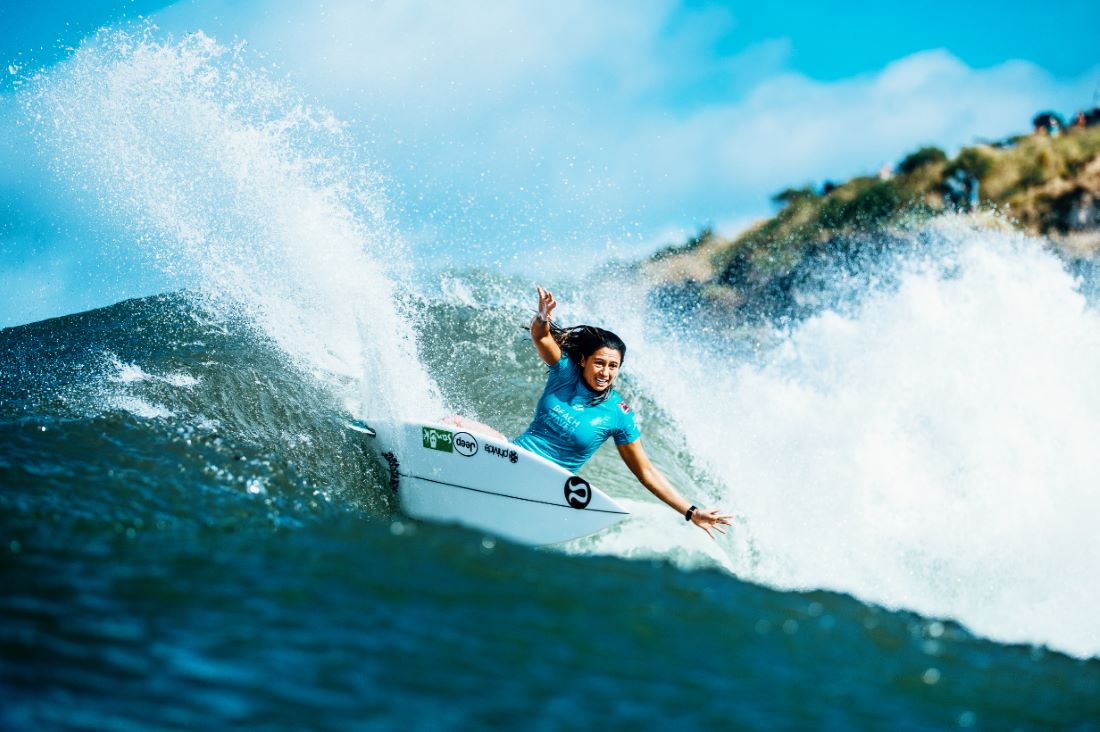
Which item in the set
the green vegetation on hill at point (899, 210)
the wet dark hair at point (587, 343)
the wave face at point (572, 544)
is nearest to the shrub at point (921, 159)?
the green vegetation on hill at point (899, 210)

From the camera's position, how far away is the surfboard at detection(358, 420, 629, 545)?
19.2 feet

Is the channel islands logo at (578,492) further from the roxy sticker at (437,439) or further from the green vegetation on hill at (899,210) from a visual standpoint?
the green vegetation on hill at (899,210)

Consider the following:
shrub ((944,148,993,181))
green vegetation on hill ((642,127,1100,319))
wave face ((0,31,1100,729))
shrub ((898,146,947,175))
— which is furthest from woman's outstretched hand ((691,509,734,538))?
shrub ((898,146,947,175))

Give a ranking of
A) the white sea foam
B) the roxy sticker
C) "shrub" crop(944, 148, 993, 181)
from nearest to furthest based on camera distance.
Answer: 1. the white sea foam
2. the roxy sticker
3. "shrub" crop(944, 148, 993, 181)

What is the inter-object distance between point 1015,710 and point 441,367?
28.8 ft

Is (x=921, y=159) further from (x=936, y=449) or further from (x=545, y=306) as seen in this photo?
(x=545, y=306)

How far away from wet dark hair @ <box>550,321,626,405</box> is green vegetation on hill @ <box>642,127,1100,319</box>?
2514 centimetres

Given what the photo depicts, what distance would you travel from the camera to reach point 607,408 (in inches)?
251

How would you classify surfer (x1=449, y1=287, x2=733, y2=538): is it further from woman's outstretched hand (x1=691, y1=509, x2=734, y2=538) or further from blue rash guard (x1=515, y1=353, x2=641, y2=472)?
woman's outstretched hand (x1=691, y1=509, x2=734, y2=538)

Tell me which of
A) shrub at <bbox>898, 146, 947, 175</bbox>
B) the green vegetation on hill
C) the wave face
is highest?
shrub at <bbox>898, 146, 947, 175</bbox>

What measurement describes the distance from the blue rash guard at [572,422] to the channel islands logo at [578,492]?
506 millimetres

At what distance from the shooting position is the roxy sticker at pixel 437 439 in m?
6.55

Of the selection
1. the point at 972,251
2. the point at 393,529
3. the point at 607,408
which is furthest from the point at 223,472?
the point at 972,251

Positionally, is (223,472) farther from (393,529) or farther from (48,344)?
(48,344)
